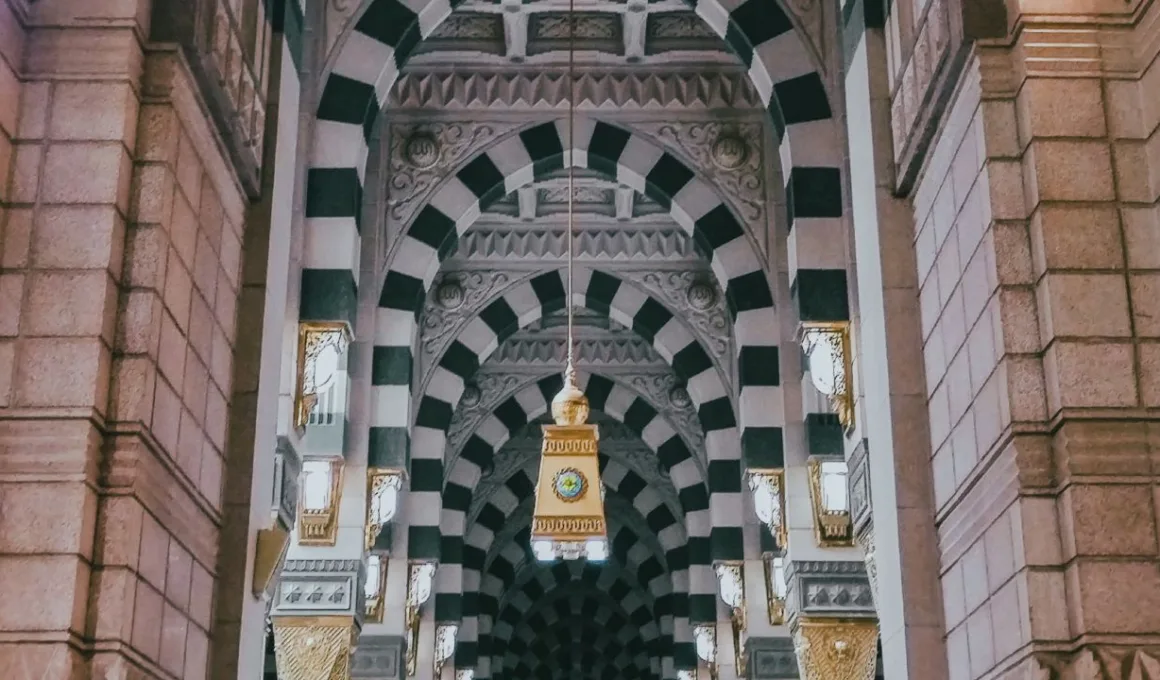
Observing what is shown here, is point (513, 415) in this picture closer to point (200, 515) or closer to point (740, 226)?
point (740, 226)

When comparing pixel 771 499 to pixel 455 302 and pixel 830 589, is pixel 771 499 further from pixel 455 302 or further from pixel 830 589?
pixel 455 302

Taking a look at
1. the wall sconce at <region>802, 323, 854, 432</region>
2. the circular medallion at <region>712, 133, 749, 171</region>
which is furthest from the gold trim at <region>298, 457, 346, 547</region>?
the circular medallion at <region>712, 133, 749, 171</region>

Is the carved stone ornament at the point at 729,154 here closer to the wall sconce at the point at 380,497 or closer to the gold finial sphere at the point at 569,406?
the gold finial sphere at the point at 569,406

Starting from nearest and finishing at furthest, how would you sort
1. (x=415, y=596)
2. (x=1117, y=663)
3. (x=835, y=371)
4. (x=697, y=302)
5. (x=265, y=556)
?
(x=1117, y=663)
(x=265, y=556)
(x=835, y=371)
(x=415, y=596)
(x=697, y=302)

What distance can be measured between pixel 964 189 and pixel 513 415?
1228 centimetres

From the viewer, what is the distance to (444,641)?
15.4 meters

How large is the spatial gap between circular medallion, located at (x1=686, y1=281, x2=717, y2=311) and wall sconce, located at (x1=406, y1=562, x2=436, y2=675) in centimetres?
345

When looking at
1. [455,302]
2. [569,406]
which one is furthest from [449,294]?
[569,406]

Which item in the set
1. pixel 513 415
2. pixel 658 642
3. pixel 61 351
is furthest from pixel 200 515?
pixel 658 642

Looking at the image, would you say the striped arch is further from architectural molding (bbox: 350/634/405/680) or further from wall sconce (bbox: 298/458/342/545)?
architectural molding (bbox: 350/634/405/680)

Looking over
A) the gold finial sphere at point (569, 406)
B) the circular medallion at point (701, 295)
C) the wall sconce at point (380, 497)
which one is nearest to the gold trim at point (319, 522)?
the wall sconce at point (380, 497)

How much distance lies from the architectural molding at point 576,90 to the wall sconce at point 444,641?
5606mm

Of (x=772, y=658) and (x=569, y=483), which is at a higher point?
(x=569, y=483)

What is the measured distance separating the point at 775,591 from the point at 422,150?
450 cm
